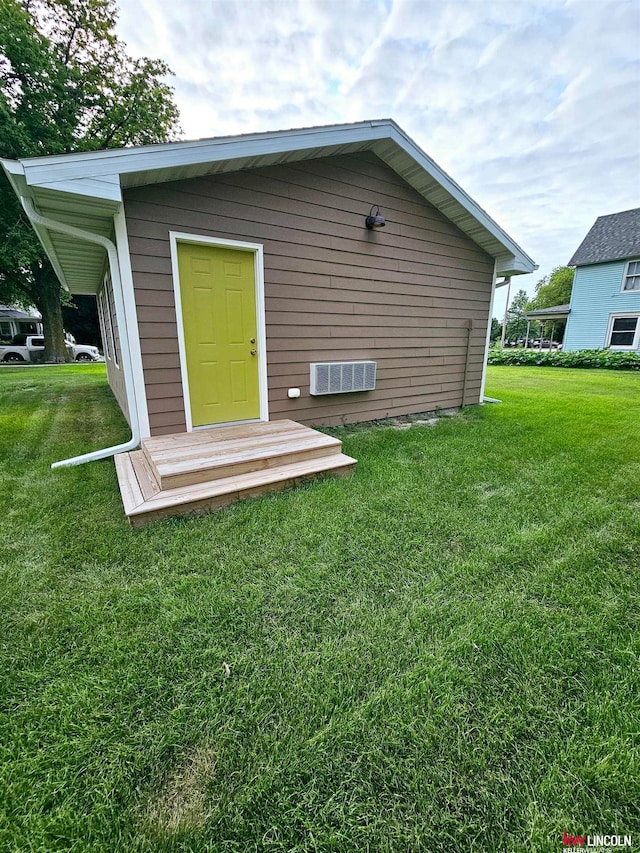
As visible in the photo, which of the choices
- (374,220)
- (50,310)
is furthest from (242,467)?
(50,310)

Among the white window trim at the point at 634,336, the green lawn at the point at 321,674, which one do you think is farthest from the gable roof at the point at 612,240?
the green lawn at the point at 321,674

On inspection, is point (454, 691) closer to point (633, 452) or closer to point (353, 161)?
point (633, 452)

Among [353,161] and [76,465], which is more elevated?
[353,161]

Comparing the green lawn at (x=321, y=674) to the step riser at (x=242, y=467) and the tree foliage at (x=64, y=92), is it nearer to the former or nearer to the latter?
the step riser at (x=242, y=467)

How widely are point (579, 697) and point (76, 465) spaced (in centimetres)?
386

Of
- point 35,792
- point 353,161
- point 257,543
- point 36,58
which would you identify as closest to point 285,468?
point 257,543

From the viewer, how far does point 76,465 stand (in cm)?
339

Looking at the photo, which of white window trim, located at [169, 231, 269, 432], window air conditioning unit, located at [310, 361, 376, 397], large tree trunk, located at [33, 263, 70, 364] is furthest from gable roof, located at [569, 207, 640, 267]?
large tree trunk, located at [33, 263, 70, 364]

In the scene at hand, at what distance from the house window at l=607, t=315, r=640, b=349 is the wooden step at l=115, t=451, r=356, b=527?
15.6m

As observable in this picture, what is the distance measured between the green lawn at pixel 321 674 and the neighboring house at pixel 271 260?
167 centimetres

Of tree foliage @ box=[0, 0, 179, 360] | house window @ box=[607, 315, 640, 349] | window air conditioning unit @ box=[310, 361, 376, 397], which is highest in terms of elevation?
tree foliage @ box=[0, 0, 179, 360]

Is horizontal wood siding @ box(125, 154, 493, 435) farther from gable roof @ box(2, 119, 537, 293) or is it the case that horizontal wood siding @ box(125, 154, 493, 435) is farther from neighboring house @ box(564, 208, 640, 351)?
neighboring house @ box(564, 208, 640, 351)

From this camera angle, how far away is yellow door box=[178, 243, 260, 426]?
3.55 meters

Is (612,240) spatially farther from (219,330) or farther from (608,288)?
(219,330)
